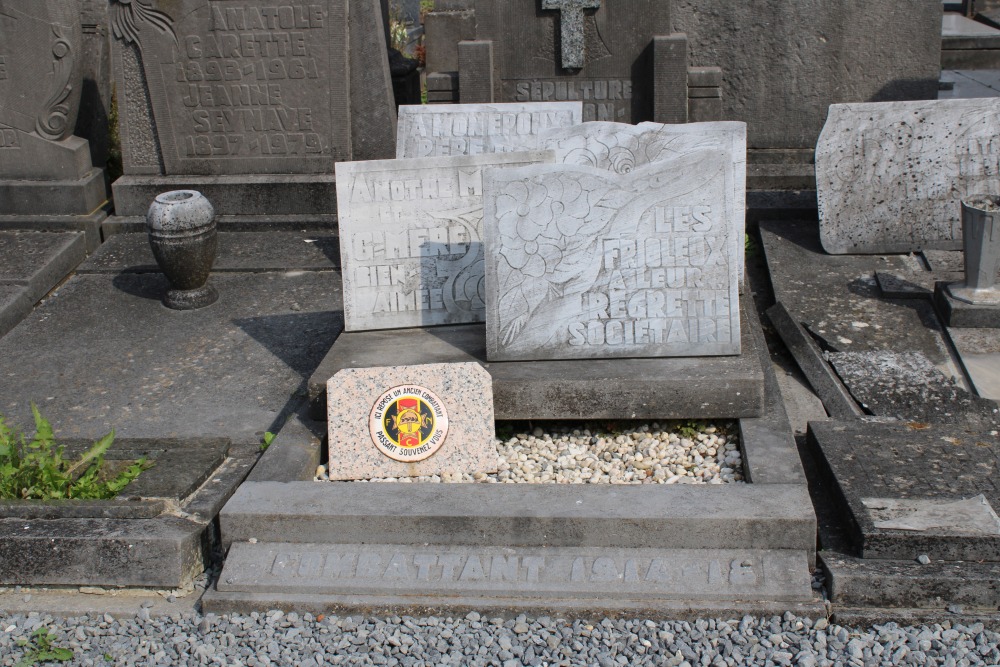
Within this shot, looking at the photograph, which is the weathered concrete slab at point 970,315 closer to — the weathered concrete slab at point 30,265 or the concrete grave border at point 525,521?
the concrete grave border at point 525,521

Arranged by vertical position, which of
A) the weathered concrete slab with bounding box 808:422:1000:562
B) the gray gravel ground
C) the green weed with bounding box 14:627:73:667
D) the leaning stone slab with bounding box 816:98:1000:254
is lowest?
the gray gravel ground

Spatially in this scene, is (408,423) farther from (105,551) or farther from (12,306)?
(12,306)

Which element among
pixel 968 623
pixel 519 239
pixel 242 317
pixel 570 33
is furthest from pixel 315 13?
pixel 968 623

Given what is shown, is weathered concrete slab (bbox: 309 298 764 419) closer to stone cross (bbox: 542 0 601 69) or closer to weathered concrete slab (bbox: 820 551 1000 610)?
weathered concrete slab (bbox: 820 551 1000 610)

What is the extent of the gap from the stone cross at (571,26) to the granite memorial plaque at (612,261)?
2.90 metres

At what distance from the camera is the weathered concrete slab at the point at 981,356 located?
16.4 ft

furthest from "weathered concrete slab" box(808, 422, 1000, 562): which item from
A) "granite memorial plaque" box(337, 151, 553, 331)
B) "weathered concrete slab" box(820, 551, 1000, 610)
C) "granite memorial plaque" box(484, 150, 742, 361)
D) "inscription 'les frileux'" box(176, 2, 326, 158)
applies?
"inscription 'les frileux'" box(176, 2, 326, 158)

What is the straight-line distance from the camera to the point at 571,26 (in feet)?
23.9

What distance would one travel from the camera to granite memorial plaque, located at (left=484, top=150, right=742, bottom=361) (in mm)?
4652

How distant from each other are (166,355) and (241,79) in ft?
7.75

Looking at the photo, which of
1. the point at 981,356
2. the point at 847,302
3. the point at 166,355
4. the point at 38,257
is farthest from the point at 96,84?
the point at 981,356

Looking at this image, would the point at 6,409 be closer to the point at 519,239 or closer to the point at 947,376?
the point at 519,239

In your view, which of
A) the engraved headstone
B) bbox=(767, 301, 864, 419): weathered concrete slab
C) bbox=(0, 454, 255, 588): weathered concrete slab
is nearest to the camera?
bbox=(0, 454, 255, 588): weathered concrete slab

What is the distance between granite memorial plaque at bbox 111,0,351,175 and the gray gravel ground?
4.21 meters
